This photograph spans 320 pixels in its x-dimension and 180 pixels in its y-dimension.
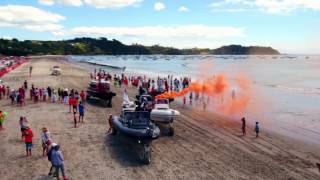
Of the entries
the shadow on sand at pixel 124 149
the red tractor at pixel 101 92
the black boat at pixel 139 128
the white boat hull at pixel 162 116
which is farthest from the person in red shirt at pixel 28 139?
the red tractor at pixel 101 92

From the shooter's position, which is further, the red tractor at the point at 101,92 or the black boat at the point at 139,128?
the red tractor at the point at 101,92

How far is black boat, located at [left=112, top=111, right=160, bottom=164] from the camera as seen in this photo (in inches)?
714

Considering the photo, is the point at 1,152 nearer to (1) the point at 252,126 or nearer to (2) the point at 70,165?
(2) the point at 70,165

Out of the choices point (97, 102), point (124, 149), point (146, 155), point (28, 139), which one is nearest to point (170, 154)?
point (146, 155)

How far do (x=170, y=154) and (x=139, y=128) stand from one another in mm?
2023

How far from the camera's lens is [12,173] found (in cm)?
1625

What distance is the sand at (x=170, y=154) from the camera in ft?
54.5

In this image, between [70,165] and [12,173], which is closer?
[12,173]

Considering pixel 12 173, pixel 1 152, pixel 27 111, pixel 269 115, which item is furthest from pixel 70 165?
pixel 269 115

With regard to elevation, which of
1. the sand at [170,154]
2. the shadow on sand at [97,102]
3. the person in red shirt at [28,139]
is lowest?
the sand at [170,154]

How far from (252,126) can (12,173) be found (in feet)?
56.0

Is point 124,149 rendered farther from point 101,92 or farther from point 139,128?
point 101,92

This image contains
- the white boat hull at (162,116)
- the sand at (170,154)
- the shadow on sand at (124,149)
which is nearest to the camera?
the sand at (170,154)

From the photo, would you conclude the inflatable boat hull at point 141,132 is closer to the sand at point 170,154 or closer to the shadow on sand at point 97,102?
the sand at point 170,154
